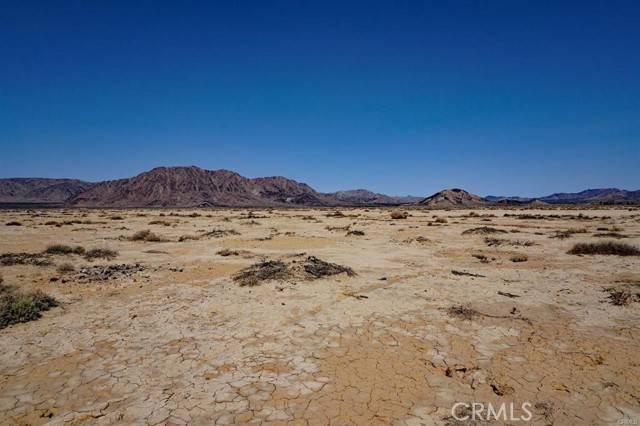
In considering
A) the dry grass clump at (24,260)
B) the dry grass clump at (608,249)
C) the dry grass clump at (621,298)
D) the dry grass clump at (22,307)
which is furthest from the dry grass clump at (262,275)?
the dry grass clump at (608,249)

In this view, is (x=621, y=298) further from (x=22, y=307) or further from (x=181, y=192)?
(x=181, y=192)

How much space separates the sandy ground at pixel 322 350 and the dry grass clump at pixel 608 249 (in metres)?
3.45

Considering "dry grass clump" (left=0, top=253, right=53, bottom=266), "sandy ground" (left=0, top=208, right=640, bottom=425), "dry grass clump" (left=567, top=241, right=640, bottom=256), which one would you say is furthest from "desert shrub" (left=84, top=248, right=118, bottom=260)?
"dry grass clump" (left=567, top=241, right=640, bottom=256)

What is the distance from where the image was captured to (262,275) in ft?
37.3

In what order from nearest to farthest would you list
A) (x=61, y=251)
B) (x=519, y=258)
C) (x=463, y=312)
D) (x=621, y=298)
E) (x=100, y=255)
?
(x=463, y=312)
(x=621, y=298)
(x=519, y=258)
(x=100, y=255)
(x=61, y=251)

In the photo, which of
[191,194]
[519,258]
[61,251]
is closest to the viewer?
[519,258]

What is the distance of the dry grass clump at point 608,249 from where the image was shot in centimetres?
1480

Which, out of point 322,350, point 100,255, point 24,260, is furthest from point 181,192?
point 322,350

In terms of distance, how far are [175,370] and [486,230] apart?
80.6 ft

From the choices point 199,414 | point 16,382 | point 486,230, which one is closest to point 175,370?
point 199,414

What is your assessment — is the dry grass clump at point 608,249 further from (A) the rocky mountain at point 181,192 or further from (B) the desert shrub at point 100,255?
(A) the rocky mountain at point 181,192

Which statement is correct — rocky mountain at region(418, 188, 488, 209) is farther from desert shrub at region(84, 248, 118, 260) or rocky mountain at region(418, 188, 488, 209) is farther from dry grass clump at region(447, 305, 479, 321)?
dry grass clump at region(447, 305, 479, 321)

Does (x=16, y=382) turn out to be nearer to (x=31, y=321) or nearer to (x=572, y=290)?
(x=31, y=321)

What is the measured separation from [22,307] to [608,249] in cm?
2025
